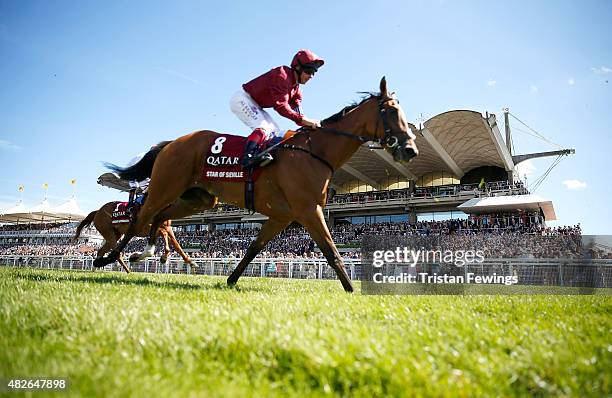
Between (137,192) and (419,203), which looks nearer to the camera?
(137,192)

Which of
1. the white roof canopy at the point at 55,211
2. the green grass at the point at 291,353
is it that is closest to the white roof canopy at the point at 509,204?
the green grass at the point at 291,353

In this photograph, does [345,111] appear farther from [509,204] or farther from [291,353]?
[509,204]

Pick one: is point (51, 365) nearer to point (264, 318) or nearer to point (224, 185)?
point (264, 318)

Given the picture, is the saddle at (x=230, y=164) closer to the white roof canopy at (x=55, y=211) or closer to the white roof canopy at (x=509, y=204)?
the white roof canopy at (x=509, y=204)

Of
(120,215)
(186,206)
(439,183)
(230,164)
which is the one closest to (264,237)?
(230,164)

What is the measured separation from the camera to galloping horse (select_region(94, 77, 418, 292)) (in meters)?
4.80

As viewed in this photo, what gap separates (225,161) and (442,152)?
31.4 m

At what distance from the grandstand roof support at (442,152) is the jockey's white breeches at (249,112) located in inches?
1000

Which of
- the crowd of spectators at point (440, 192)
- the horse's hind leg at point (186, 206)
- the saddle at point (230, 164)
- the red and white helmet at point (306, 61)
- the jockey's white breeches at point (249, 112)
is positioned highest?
the crowd of spectators at point (440, 192)

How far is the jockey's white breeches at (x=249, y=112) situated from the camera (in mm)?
5375

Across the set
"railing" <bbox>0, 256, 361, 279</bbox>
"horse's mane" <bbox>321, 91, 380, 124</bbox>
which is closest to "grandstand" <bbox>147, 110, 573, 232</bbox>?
"railing" <bbox>0, 256, 361, 279</bbox>

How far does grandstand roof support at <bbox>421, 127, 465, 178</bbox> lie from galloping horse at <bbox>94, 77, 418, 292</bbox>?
2508 cm

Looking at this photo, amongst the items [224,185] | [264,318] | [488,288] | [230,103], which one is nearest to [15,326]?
[264,318]

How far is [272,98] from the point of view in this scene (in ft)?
17.2
